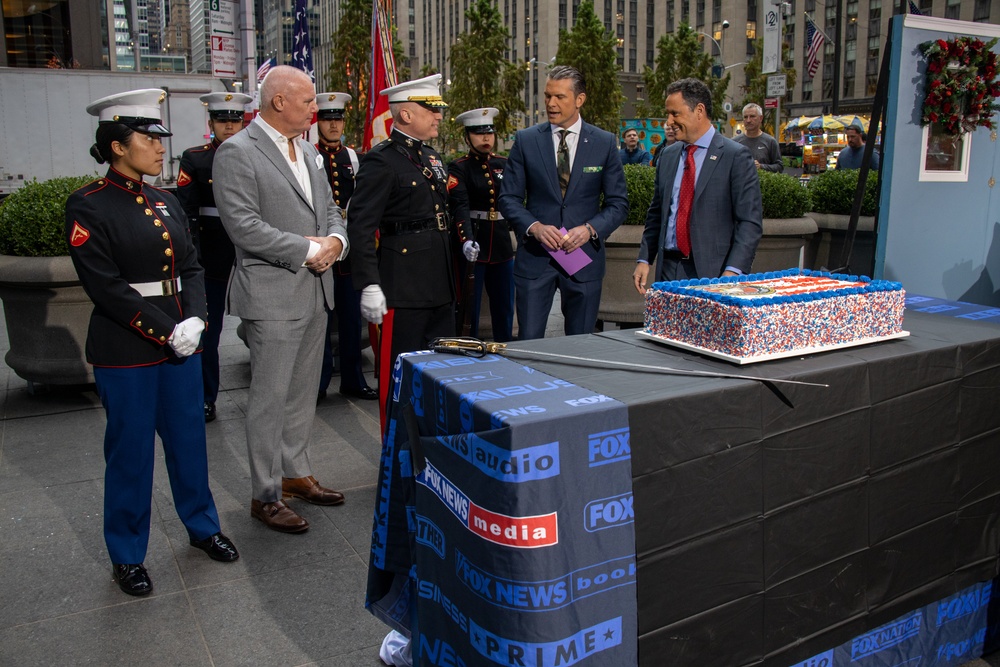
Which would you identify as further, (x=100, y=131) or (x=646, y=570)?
(x=100, y=131)

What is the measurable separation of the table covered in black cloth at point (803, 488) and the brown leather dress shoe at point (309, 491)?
2233 millimetres

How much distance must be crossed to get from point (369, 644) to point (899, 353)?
223 cm

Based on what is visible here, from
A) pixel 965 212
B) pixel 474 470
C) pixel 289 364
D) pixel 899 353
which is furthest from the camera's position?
pixel 965 212

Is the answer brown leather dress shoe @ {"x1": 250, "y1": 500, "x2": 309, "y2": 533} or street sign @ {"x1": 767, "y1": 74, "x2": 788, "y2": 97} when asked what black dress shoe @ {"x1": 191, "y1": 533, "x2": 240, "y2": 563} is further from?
street sign @ {"x1": 767, "y1": 74, "x2": 788, "y2": 97}

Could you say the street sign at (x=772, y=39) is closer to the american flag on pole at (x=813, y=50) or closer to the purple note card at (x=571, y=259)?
the american flag on pole at (x=813, y=50)

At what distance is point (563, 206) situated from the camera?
5441 millimetres

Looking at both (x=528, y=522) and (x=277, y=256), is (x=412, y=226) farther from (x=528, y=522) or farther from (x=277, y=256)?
(x=528, y=522)

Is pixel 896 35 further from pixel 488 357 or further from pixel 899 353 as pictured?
pixel 488 357

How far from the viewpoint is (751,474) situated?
248cm

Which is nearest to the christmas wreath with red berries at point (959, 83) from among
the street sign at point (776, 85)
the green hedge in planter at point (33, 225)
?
the green hedge in planter at point (33, 225)

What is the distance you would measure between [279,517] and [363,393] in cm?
260

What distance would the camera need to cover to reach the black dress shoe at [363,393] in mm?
7027

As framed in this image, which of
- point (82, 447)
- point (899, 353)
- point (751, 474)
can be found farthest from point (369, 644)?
point (82, 447)

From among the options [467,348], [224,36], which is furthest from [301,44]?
[467,348]
